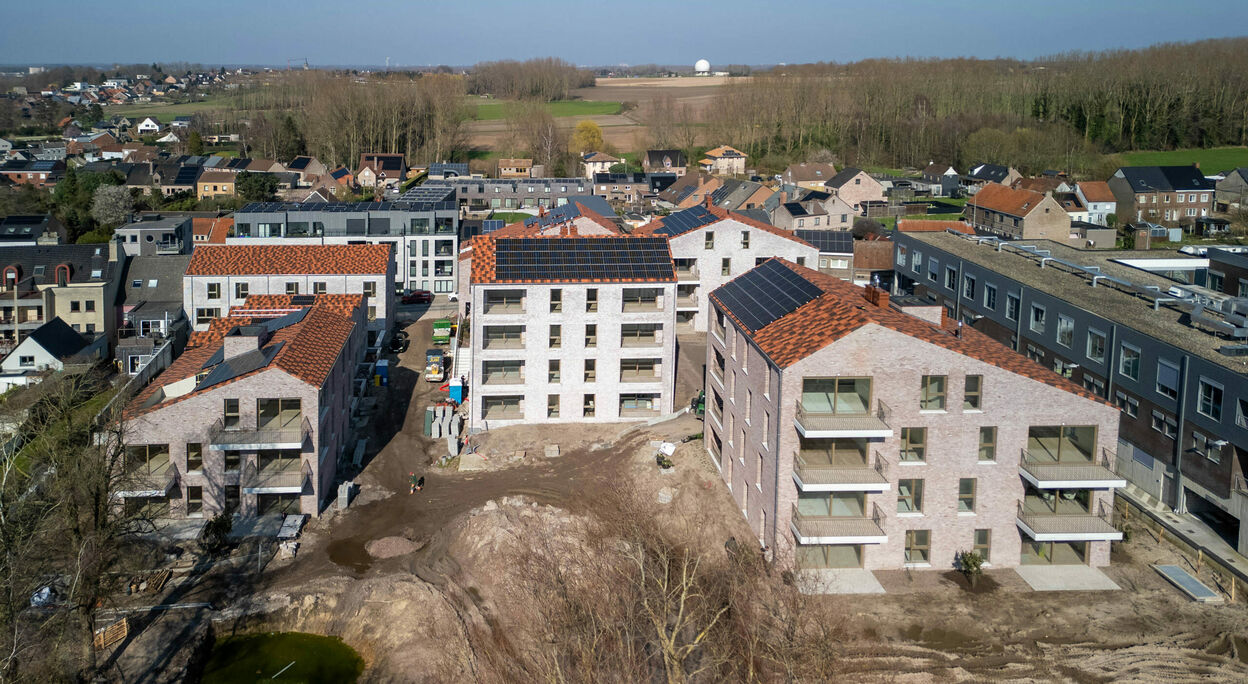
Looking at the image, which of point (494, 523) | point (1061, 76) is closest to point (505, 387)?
point (494, 523)

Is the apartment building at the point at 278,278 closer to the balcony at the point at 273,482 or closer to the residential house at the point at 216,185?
the balcony at the point at 273,482

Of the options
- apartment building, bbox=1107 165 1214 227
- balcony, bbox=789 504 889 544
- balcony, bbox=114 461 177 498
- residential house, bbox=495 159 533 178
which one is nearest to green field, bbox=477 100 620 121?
residential house, bbox=495 159 533 178

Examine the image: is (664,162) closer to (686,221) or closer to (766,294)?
(686,221)

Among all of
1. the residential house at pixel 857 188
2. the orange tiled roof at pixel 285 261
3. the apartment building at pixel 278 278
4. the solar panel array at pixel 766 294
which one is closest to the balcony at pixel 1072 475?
the solar panel array at pixel 766 294

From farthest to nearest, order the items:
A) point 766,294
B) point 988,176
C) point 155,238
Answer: point 988,176, point 155,238, point 766,294

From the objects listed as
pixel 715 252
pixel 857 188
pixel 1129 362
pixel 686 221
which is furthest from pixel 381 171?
pixel 1129 362
